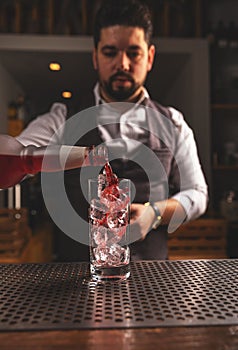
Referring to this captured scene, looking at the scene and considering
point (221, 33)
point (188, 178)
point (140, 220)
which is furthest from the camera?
point (221, 33)

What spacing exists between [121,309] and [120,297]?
0.22ft

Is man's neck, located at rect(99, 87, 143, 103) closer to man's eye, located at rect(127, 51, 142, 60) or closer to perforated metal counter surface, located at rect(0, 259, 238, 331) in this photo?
man's eye, located at rect(127, 51, 142, 60)

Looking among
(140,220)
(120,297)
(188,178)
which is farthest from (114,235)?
(188,178)

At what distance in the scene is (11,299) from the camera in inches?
31.4

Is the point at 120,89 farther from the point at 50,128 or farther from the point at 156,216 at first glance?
the point at 156,216

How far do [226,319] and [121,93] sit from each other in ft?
4.53

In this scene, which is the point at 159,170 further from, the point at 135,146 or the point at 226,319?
the point at 226,319

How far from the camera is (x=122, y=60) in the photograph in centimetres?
192

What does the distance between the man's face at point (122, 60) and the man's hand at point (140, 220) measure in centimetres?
61

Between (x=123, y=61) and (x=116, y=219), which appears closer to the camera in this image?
(x=116, y=219)

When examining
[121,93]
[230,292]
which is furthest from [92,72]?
[230,292]

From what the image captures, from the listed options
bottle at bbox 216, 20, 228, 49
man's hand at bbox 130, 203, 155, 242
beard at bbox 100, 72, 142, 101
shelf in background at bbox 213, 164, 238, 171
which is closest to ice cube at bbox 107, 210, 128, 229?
man's hand at bbox 130, 203, 155, 242

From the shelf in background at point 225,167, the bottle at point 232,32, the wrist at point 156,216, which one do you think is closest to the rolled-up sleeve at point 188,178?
the wrist at point 156,216

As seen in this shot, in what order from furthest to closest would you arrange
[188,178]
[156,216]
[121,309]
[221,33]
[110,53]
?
[221,33]
[110,53]
[188,178]
[156,216]
[121,309]
